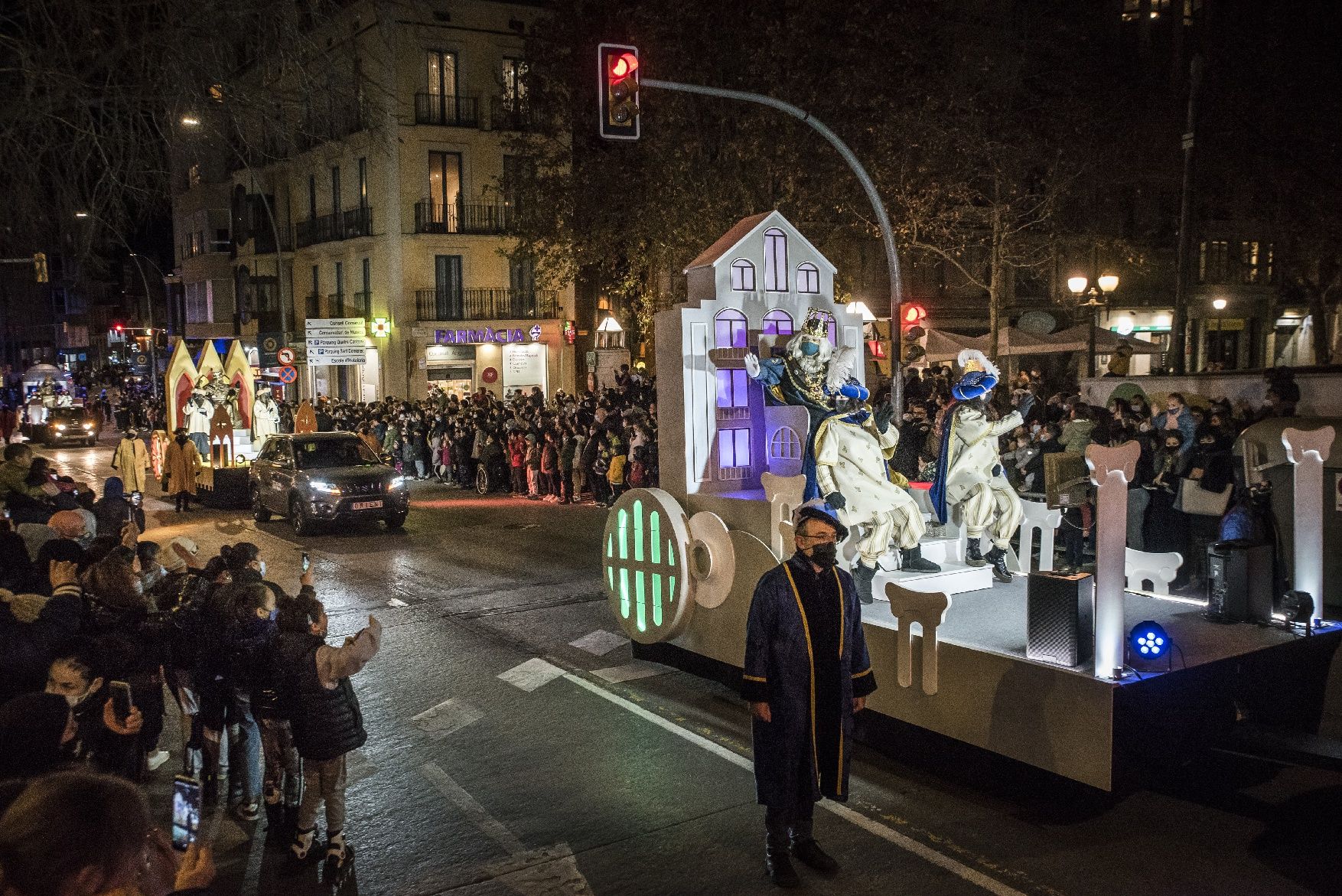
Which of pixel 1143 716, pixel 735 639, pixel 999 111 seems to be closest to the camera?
pixel 1143 716

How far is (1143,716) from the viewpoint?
5.49 metres

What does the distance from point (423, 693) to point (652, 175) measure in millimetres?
15128

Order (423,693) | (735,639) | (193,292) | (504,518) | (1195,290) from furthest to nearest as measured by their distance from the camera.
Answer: (193,292)
(1195,290)
(504,518)
(423,693)
(735,639)

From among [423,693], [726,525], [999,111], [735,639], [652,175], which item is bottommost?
[423,693]

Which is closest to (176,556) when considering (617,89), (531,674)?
(531,674)

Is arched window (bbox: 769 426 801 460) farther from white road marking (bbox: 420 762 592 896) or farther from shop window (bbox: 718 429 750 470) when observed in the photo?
white road marking (bbox: 420 762 592 896)

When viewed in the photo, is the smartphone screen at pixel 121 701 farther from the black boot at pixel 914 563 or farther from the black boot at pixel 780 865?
the black boot at pixel 914 563

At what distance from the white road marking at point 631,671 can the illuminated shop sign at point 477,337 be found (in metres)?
29.8

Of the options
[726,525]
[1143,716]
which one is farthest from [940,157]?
[1143,716]

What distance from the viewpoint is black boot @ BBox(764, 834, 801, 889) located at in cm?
499

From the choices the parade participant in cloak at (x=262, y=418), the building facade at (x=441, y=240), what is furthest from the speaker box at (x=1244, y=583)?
the building facade at (x=441, y=240)

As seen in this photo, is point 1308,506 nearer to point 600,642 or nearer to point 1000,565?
point 1000,565

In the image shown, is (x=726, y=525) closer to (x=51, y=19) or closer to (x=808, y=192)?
(x=51, y=19)

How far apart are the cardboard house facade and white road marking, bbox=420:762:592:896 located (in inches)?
129
